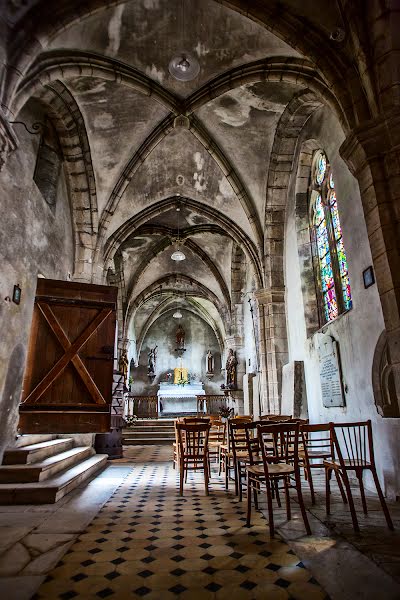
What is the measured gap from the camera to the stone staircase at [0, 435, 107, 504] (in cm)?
455

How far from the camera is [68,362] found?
5910 mm

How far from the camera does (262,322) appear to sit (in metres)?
9.96

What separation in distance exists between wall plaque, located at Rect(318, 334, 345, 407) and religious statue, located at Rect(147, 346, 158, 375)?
16824 mm

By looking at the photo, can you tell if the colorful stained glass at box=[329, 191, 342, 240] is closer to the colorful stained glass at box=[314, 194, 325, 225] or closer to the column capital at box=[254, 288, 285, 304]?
the colorful stained glass at box=[314, 194, 325, 225]

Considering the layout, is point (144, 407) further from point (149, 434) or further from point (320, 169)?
point (320, 169)

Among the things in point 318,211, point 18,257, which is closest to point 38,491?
point 18,257

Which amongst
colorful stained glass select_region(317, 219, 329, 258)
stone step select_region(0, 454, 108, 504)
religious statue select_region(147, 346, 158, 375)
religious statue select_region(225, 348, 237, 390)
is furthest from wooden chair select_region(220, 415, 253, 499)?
religious statue select_region(147, 346, 158, 375)

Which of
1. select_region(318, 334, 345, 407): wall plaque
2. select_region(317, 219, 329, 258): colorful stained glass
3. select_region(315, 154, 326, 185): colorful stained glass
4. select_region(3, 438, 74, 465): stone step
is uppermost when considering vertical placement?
select_region(315, 154, 326, 185): colorful stained glass

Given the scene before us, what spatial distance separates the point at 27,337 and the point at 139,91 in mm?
5181

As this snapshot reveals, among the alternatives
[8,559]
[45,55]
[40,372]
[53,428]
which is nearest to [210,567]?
[8,559]

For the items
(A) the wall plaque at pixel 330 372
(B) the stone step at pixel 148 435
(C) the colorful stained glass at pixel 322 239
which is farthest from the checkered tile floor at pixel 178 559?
(B) the stone step at pixel 148 435

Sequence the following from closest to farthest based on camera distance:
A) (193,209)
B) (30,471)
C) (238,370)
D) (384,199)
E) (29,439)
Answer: (384,199)
(30,471)
(29,439)
(193,209)
(238,370)

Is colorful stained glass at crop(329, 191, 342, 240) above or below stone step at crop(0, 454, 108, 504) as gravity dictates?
above

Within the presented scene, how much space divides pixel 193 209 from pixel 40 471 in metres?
8.79
